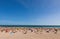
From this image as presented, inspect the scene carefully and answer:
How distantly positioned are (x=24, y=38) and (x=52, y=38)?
188 centimetres

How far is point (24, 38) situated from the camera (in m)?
10.2

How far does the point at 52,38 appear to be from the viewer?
33.2ft

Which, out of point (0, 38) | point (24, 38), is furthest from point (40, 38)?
point (0, 38)

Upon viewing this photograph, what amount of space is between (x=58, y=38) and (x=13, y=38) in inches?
119

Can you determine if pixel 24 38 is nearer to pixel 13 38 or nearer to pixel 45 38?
pixel 13 38

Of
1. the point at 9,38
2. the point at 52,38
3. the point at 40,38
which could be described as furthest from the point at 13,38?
the point at 52,38

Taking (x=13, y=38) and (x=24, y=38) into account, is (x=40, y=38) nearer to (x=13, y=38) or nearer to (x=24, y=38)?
(x=24, y=38)

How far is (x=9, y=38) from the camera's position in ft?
33.4

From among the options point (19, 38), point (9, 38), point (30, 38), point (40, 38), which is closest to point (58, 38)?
point (40, 38)

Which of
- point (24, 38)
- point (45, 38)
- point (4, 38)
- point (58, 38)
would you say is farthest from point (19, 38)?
point (58, 38)

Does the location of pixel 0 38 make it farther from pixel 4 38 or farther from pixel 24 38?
pixel 24 38

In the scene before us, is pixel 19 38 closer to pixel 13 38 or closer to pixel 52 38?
pixel 13 38

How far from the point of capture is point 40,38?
10227 millimetres

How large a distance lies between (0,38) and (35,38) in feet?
7.72
